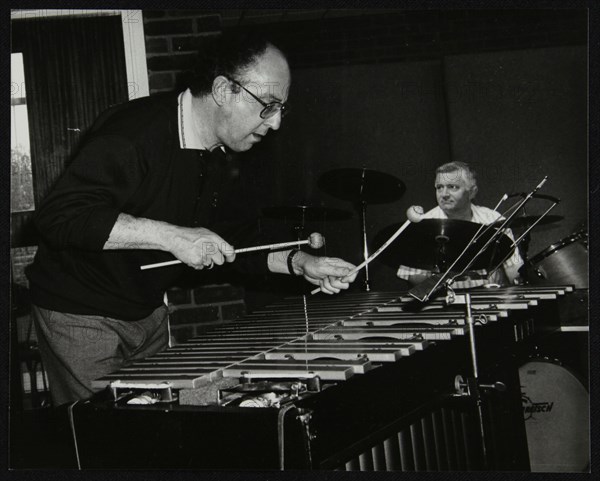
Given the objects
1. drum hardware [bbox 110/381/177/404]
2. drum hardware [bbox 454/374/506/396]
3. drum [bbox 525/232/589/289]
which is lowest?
drum hardware [bbox 454/374/506/396]

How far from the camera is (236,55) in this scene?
2064 millimetres

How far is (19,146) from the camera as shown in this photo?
7.47 ft

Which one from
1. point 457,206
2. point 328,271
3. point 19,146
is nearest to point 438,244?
point 457,206

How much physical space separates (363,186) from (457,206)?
14.0 inches

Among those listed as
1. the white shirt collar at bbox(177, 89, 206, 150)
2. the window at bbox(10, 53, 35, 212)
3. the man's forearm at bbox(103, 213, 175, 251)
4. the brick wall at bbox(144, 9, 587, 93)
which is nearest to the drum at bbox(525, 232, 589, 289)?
the brick wall at bbox(144, 9, 587, 93)

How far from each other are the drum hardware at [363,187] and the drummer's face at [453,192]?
0.13 metres

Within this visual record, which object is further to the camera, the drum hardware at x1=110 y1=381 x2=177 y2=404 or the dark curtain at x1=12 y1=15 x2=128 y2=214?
the dark curtain at x1=12 y1=15 x2=128 y2=214

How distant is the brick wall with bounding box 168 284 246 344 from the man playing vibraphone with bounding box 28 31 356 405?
0.75m

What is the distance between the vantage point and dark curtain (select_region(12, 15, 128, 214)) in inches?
92.7

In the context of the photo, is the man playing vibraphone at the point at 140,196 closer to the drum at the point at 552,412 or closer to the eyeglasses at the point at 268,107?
the eyeglasses at the point at 268,107

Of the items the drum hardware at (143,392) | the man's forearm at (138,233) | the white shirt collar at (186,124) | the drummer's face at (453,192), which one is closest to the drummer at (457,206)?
the drummer's face at (453,192)

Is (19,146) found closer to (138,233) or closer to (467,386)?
(138,233)

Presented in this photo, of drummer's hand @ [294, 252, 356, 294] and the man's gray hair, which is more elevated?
the man's gray hair

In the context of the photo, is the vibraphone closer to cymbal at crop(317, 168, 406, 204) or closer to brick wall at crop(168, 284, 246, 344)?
cymbal at crop(317, 168, 406, 204)
